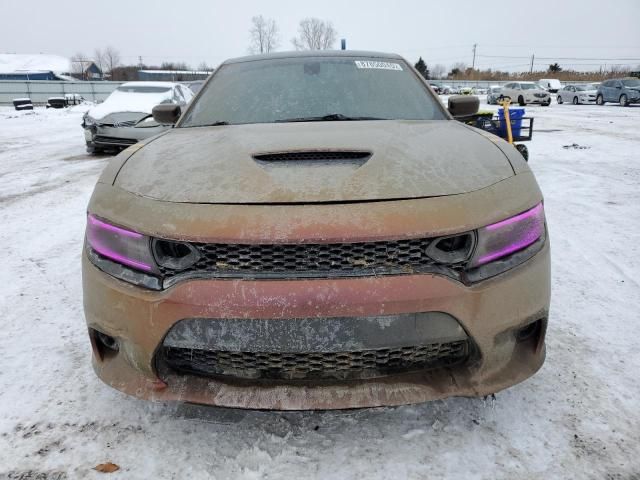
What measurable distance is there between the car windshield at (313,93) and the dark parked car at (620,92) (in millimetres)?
27631

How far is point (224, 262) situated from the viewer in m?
1.50

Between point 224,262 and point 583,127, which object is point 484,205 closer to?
point 224,262

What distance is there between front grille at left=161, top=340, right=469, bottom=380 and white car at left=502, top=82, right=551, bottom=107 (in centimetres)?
3095

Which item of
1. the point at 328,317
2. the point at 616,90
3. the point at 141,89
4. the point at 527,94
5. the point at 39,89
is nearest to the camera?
the point at 328,317

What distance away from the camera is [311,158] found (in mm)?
1806

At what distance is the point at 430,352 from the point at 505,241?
0.45 metres

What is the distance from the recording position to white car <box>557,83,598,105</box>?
28.7 m

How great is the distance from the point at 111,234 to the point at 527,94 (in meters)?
31.5

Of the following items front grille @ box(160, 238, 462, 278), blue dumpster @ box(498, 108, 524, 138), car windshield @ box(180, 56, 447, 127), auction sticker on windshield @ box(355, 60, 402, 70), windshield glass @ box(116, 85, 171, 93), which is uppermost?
auction sticker on windshield @ box(355, 60, 402, 70)

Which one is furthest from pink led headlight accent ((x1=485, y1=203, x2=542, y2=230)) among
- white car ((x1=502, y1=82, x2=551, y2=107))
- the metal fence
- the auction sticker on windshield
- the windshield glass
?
the metal fence

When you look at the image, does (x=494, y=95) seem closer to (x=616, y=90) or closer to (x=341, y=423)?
(x=616, y=90)

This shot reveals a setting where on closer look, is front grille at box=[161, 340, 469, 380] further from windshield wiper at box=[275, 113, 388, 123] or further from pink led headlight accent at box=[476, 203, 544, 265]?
windshield wiper at box=[275, 113, 388, 123]

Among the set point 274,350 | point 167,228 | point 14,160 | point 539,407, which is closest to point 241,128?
point 167,228

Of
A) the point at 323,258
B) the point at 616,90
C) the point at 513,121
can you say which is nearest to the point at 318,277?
the point at 323,258
